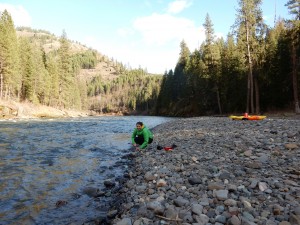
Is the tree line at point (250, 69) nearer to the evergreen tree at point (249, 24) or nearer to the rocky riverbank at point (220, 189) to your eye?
the evergreen tree at point (249, 24)

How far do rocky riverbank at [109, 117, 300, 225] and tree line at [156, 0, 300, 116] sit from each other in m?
23.8

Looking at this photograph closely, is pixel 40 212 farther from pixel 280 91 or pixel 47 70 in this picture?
pixel 47 70

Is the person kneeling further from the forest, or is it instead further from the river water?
the forest

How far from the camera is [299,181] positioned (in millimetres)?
6180

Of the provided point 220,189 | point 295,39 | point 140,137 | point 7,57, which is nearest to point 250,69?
point 295,39

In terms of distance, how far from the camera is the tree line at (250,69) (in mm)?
32594

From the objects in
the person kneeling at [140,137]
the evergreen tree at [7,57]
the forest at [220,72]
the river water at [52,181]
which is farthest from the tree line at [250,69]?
the evergreen tree at [7,57]

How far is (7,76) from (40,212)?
2249 inches

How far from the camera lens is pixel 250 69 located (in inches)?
1214

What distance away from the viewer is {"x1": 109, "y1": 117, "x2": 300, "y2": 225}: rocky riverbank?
5044mm

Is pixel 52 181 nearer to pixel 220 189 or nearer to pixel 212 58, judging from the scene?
pixel 220 189

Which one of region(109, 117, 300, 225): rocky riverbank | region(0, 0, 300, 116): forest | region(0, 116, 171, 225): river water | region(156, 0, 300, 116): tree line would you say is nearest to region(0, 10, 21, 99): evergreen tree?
region(0, 0, 300, 116): forest

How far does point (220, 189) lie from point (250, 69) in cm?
2771

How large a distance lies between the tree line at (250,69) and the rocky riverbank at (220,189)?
2381 centimetres
